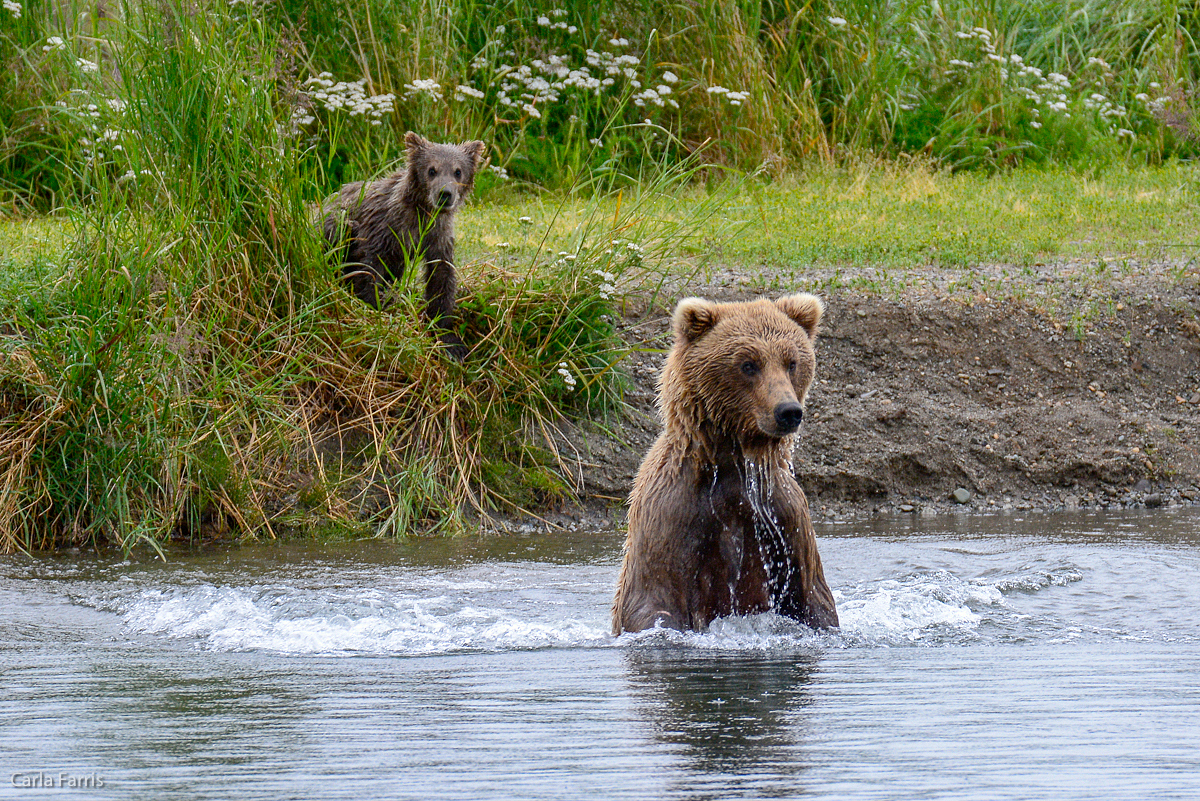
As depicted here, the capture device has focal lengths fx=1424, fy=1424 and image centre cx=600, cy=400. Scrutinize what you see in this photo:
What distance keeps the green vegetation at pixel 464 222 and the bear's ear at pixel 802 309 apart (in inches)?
104

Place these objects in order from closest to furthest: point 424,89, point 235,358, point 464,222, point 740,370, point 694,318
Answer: point 740,370 → point 694,318 → point 235,358 → point 464,222 → point 424,89

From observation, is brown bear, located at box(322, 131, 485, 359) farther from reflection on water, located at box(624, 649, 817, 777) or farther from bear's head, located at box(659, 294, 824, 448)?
reflection on water, located at box(624, 649, 817, 777)

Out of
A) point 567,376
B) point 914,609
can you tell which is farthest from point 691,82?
point 914,609

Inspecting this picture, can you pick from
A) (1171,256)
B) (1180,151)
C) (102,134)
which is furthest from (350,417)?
(1180,151)

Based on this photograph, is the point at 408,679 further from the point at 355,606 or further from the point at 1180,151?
the point at 1180,151

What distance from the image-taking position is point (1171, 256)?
9789mm

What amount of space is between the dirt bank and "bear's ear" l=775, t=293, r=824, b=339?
2.81 meters

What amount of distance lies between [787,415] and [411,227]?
4.04 meters

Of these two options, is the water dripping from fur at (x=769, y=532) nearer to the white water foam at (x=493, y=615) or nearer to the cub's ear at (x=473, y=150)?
the white water foam at (x=493, y=615)

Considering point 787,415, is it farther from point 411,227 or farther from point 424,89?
point 424,89

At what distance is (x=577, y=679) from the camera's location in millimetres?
4156

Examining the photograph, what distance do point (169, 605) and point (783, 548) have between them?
97.2 inches

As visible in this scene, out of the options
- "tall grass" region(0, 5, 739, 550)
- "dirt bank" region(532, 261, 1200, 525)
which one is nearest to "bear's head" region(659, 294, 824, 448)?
"tall grass" region(0, 5, 739, 550)

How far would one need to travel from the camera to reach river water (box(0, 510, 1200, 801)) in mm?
A: 2990
